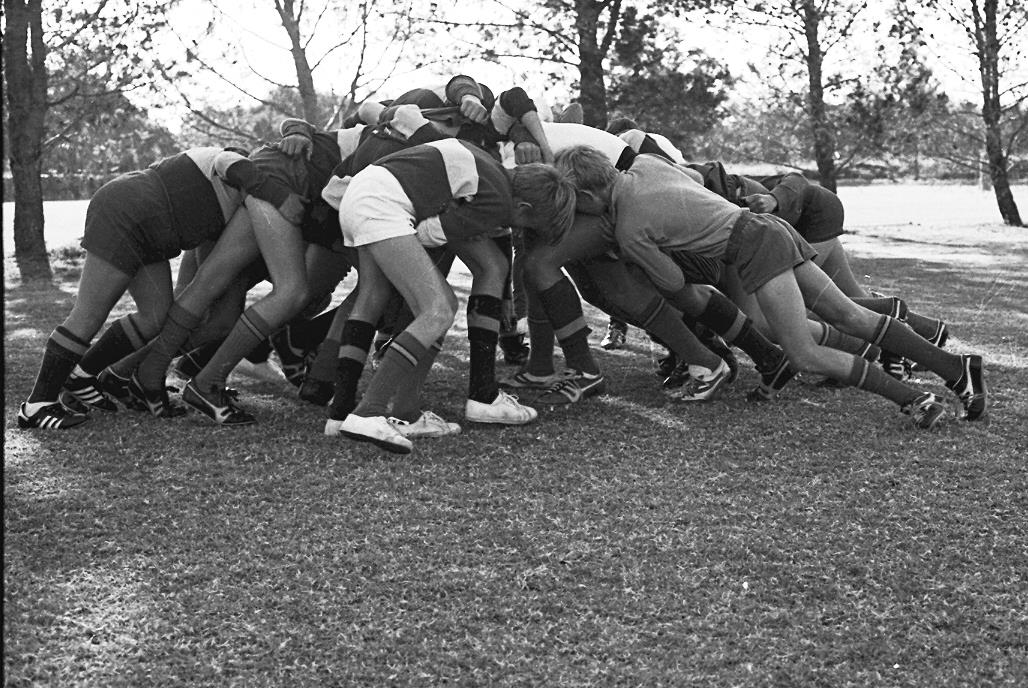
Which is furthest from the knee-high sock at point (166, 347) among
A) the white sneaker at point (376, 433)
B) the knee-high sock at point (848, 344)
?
the knee-high sock at point (848, 344)

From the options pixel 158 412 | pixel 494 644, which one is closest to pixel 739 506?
pixel 494 644

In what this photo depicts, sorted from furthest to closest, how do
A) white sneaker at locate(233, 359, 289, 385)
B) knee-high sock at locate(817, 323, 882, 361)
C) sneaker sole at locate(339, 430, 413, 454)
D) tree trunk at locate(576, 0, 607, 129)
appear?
tree trunk at locate(576, 0, 607, 129) < white sneaker at locate(233, 359, 289, 385) < knee-high sock at locate(817, 323, 882, 361) < sneaker sole at locate(339, 430, 413, 454)

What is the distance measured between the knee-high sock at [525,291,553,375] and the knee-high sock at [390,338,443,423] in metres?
0.98

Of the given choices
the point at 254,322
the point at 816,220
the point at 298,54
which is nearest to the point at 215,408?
the point at 254,322

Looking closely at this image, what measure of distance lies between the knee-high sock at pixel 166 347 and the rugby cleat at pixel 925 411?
3.18 m

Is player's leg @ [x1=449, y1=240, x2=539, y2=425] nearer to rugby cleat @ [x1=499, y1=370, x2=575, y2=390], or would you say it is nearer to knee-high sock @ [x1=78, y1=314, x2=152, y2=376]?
rugby cleat @ [x1=499, y1=370, x2=575, y2=390]

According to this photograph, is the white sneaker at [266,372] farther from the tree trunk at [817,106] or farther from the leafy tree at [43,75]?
the tree trunk at [817,106]

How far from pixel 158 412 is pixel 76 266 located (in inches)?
400

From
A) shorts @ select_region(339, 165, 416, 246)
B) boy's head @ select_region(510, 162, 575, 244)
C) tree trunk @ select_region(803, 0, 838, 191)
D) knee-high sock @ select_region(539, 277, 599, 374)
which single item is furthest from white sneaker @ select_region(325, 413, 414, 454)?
tree trunk @ select_region(803, 0, 838, 191)

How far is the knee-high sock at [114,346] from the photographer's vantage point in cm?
552

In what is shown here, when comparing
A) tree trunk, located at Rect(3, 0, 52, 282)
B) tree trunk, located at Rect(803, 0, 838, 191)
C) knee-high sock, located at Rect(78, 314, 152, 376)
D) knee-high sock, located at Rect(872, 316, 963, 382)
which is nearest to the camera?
knee-high sock, located at Rect(872, 316, 963, 382)

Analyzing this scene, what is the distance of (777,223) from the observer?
5.34 metres

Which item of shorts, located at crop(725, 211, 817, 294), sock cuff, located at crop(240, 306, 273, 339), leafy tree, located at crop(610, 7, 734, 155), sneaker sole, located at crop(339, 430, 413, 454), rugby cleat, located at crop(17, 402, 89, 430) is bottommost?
sneaker sole, located at crop(339, 430, 413, 454)

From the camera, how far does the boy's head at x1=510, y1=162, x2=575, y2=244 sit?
506cm
